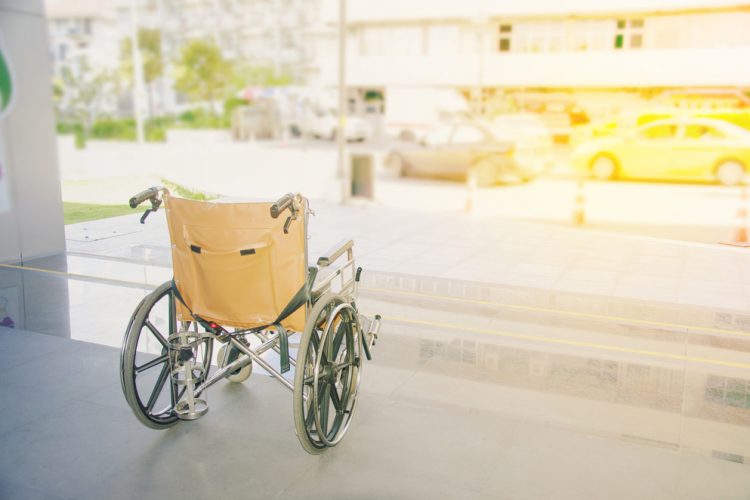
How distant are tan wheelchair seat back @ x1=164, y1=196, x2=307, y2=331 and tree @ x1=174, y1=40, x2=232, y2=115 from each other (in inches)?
1346

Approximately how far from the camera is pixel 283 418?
4051 millimetres

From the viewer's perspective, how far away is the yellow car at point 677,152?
13.0 meters

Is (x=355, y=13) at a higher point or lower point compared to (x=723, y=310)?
higher

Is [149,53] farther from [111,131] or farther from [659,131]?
[659,131]

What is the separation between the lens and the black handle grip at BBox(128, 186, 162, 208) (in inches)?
146

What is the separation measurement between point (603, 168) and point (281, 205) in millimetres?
13031

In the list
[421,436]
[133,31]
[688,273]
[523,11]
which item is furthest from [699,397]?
[133,31]

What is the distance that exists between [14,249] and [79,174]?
417 inches

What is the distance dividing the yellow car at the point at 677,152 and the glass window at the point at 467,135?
85.9 inches

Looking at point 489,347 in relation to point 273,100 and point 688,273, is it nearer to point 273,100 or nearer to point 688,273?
point 688,273

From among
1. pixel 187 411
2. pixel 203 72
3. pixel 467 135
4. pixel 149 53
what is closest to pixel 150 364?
pixel 187 411

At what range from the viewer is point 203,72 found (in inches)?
1438

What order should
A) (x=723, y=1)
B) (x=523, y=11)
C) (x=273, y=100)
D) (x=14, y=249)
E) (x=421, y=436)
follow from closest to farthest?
(x=421, y=436) → (x=14, y=249) → (x=723, y=1) → (x=523, y=11) → (x=273, y=100)

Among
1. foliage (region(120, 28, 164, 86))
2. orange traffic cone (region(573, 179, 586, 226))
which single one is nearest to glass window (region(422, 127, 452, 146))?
orange traffic cone (region(573, 179, 586, 226))
